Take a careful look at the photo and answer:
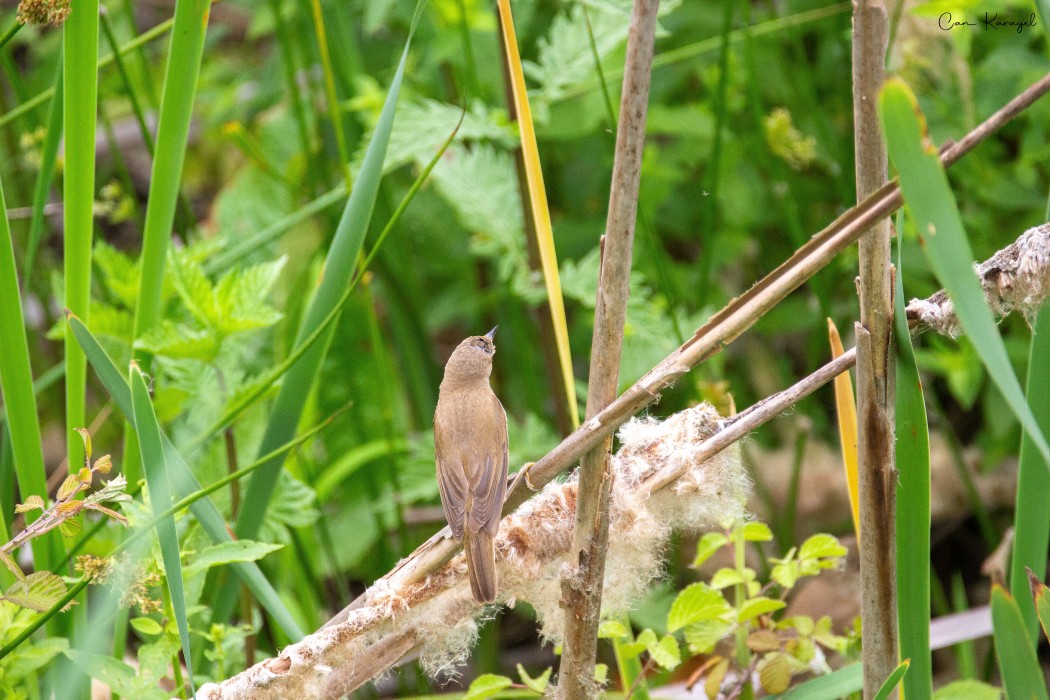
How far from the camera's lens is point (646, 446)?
3.74 ft

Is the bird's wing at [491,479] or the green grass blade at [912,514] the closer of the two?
the green grass blade at [912,514]

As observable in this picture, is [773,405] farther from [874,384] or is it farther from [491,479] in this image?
[491,479]

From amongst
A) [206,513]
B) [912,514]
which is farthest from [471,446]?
[912,514]

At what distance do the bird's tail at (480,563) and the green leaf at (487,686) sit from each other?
15cm

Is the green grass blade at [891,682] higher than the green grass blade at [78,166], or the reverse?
the green grass blade at [78,166]

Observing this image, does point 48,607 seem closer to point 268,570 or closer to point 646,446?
point 646,446

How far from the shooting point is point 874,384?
973 mm

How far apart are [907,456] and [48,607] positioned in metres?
0.85

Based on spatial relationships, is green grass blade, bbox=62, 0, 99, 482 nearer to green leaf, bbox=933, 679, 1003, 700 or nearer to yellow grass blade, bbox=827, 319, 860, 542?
yellow grass blade, bbox=827, 319, 860, 542

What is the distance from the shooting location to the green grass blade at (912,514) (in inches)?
36.1

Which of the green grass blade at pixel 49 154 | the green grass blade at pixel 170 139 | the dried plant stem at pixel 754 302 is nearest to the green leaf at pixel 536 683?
the dried plant stem at pixel 754 302

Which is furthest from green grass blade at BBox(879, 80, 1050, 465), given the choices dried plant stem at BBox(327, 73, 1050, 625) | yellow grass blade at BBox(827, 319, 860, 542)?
yellow grass blade at BBox(827, 319, 860, 542)

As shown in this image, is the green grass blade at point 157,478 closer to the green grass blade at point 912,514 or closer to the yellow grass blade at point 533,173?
the yellow grass blade at point 533,173

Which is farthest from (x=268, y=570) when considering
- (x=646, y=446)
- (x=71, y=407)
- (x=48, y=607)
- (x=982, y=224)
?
(x=982, y=224)
